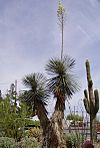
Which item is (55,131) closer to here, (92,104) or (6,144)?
(92,104)

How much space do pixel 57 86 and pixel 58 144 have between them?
2360 mm

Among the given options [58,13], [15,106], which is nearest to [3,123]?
[15,106]

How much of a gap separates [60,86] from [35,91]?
161cm

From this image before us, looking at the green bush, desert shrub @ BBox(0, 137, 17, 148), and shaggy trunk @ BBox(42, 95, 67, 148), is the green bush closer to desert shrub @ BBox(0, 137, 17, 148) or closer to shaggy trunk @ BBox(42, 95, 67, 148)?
desert shrub @ BBox(0, 137, 17, 148)

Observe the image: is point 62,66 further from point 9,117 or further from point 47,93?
point 9,117

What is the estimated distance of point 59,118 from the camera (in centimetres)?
1345

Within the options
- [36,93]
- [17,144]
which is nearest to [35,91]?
[36,93]

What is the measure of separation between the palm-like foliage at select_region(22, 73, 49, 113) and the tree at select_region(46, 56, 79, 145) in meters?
0.76

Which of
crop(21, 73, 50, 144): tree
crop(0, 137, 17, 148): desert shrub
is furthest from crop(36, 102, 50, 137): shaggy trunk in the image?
crop(0, 137, 17, 148): desert shrub

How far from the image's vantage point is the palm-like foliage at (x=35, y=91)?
15055mm

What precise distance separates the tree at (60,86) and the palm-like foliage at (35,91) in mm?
756

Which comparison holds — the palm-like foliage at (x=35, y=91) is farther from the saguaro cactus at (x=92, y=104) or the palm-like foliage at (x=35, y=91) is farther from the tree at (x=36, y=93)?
the saguaro cactus at (x=92, y=104)

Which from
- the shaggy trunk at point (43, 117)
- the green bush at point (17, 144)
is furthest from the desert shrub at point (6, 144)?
the shaggy trunk at point (43, 117)

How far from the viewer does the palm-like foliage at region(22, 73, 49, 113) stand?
593 inches
